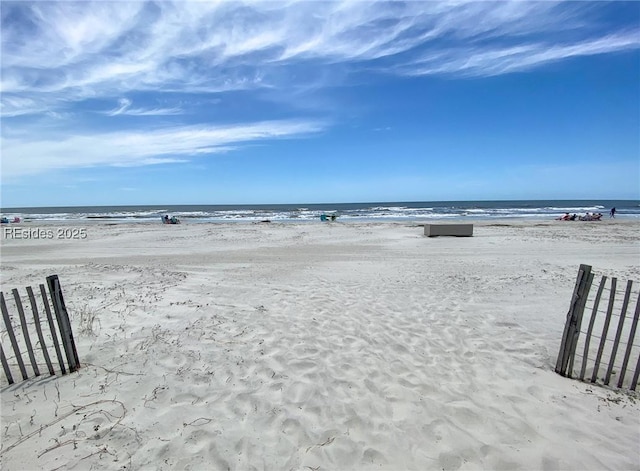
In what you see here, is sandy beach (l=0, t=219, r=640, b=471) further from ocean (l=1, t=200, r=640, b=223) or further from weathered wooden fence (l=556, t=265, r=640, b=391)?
ocean (l=1, t=200, r=640, b=223)

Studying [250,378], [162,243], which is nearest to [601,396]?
[250,378]

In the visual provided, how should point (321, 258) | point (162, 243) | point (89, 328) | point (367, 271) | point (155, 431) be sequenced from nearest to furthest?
1. point (155, 431)
2. point (89, 328)
3. point (367, 271)
4. point (321, 258)
5. point (162, 243)

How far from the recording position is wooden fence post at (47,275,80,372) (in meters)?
4.14

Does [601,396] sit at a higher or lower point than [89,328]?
lower

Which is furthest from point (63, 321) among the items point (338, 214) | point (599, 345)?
point (338, 214)

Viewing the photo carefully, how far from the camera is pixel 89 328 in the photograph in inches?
214

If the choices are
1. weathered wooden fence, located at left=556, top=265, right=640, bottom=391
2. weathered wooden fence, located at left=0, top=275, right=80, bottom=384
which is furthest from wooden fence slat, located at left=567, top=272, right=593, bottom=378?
weathered wooden fence, located at left=0, top=275, right=80, bottom=384

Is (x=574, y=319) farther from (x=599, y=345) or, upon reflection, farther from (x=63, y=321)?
(x=63, y=321)

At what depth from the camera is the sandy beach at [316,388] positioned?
3072mm

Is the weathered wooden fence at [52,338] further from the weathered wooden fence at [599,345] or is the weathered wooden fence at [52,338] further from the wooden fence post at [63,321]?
the weathered wooden fence at [599,345]

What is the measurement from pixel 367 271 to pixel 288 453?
8133 millimetres

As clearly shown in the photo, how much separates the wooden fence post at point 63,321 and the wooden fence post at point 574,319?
6.12 m

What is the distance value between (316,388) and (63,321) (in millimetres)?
3175

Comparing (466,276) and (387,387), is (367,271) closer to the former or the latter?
(466,276)
